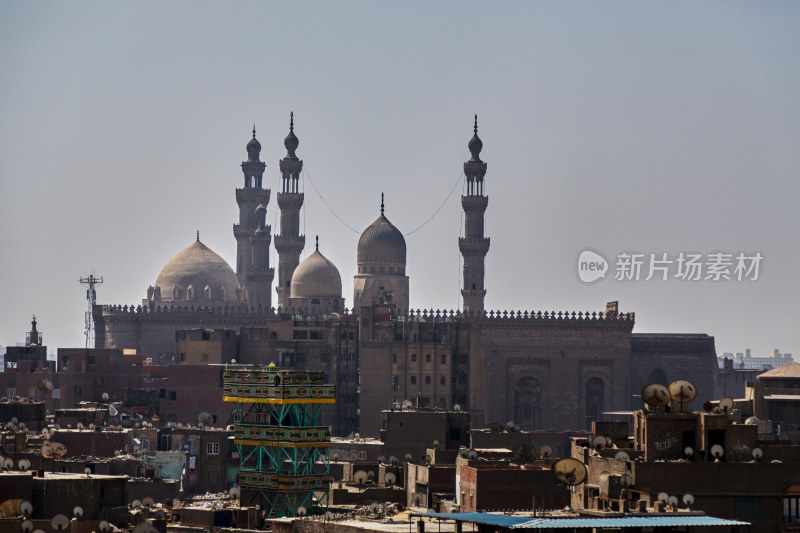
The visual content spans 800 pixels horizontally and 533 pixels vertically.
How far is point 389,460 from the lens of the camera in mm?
47000

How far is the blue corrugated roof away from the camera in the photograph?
2239 centimetres

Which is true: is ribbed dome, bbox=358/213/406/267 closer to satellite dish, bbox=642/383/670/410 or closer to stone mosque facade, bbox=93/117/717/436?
stone mosque facade, bbox=93/117/717/436

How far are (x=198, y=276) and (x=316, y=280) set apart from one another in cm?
670

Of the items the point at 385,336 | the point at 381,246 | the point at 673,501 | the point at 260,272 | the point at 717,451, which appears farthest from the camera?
the point at 260,272

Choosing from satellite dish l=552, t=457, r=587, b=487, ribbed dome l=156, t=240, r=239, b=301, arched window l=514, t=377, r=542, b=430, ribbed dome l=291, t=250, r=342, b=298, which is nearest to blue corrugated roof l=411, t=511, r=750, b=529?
satellite dish l=552, t=457, r=587, b=487

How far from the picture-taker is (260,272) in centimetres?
8394

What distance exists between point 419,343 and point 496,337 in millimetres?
7740

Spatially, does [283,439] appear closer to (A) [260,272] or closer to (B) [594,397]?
(B) [594,397]

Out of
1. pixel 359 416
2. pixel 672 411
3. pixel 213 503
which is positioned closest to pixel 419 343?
pixel 359 416

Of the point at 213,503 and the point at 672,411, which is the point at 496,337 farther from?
the point at 672,411

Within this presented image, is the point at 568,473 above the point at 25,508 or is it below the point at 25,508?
above

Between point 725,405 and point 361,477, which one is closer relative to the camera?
point 725,405

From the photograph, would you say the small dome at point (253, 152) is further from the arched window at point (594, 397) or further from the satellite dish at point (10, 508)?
the satellite dish at point (10, 508)

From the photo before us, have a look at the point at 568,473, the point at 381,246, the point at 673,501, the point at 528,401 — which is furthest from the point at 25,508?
the point at 381,246
